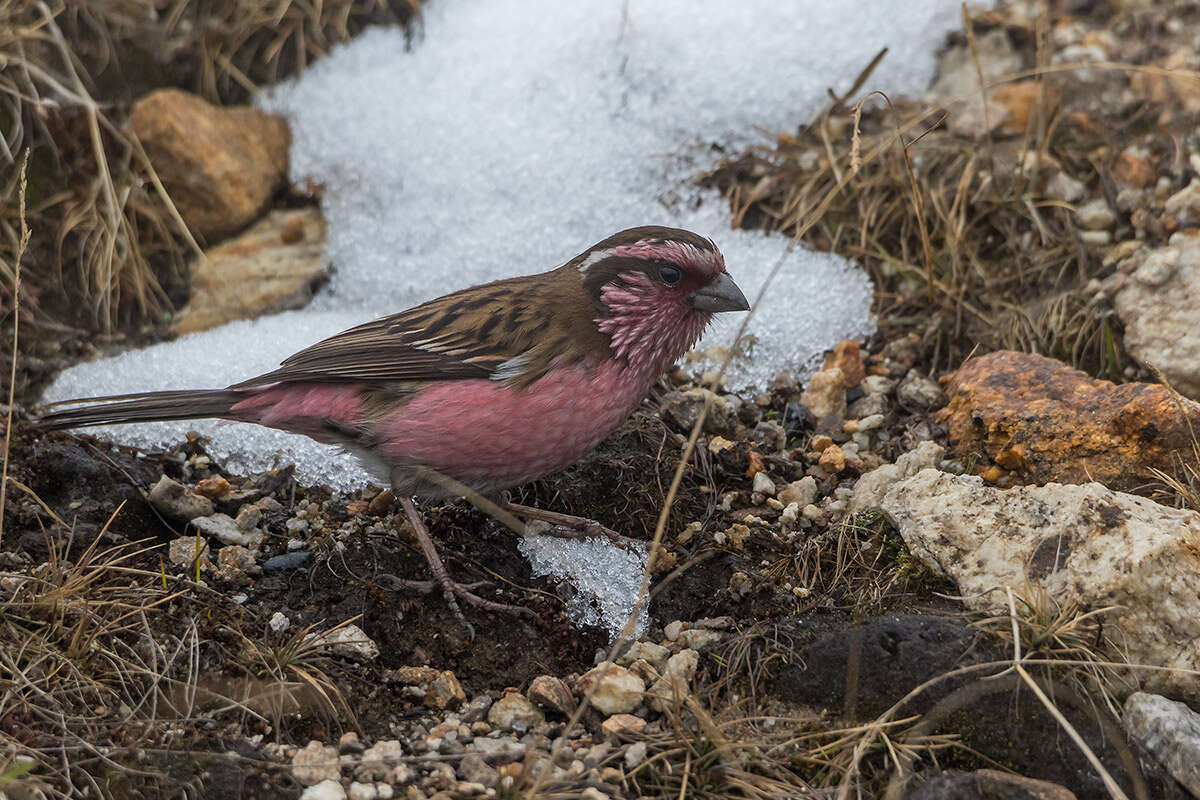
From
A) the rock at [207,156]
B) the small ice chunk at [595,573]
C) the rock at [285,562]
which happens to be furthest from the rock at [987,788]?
the rock at [207,156]

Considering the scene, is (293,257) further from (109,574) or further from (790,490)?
(790,490)

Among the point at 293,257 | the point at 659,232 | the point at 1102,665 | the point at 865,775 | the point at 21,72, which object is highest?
the point at 21,72

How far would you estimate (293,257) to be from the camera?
5770mm

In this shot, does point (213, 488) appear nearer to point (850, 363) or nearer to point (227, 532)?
point (227, 532)

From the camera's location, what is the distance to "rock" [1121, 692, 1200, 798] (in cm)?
281

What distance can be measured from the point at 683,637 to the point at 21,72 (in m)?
4.38

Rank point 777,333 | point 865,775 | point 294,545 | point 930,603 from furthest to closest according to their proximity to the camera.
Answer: point 777,333
point 294,545
point 930,603
point 865,775

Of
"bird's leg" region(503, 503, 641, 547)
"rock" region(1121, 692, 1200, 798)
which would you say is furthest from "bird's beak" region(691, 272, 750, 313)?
"rock" region(1121, 692, 1200, 798)

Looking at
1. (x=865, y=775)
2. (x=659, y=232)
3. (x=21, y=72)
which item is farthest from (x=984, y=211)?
(x=21, y=72)

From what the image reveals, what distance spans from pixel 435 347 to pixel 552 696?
1410 millimetres

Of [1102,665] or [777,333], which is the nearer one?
[1102,665]

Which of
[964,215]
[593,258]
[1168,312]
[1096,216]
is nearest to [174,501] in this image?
[593,258]

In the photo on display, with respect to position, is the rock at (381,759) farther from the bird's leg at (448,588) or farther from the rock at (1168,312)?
the rock at (1168,312)

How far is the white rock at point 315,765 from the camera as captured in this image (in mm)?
2951
